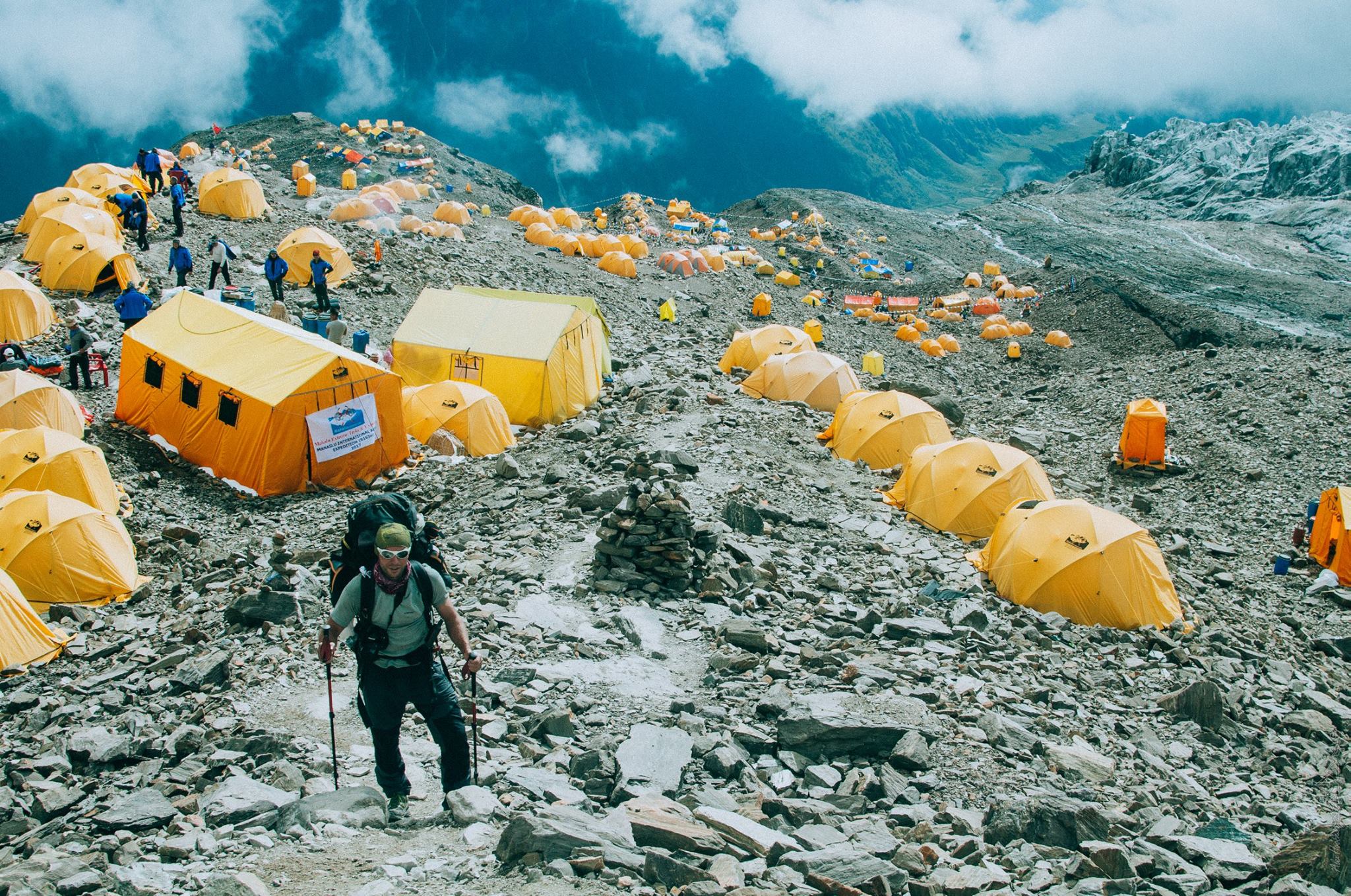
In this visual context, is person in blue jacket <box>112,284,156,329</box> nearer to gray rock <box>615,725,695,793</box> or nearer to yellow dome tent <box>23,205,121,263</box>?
yellow dome tent <box>23,205,121,263</box>

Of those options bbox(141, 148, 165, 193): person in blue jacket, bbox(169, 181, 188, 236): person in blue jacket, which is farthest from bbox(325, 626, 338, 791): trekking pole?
bbox(141, 148, 165, 193): person in blue jacket

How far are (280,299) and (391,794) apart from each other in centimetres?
1790

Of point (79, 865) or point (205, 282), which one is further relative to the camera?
point (205, 282)

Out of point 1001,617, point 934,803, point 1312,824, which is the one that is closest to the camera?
point 934,803

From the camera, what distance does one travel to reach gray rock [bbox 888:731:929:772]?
22.3ft

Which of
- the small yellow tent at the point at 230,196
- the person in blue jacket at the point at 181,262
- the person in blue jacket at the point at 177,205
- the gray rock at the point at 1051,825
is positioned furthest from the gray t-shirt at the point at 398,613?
the small yellow tent at the point at 230,196

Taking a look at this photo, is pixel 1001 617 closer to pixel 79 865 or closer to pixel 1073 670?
pixel 1073 670

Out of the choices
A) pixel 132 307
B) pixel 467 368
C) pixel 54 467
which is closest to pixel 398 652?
pixel 54 467

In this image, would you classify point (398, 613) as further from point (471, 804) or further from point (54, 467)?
point (54, 467)

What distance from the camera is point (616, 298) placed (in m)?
31.6

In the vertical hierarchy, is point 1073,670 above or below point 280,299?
below

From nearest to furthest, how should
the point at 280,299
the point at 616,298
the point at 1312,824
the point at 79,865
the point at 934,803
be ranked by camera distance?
the point at 79,865 → the point at 934,803 → the point at 1312,824 → the point at 280,299 → the point at 616,298

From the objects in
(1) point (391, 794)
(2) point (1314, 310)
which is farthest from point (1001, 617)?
(2) point (1314, 310)

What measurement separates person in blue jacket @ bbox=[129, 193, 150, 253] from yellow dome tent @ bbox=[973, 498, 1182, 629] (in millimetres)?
21324
